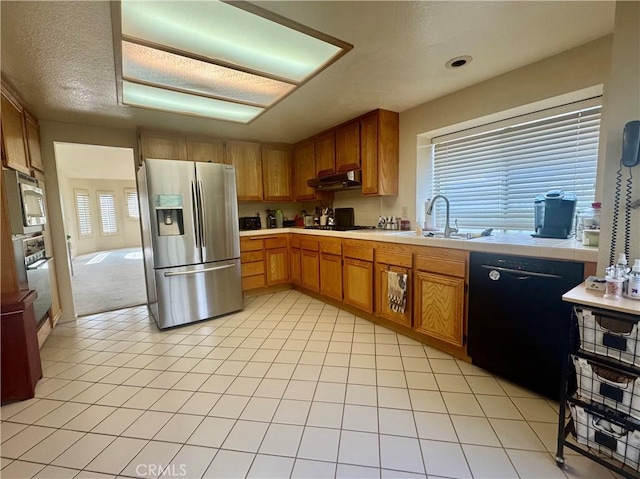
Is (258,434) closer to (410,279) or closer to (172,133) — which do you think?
(410,279)

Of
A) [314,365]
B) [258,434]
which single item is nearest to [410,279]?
[314,365]

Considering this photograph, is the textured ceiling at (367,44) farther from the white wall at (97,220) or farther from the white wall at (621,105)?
the white wall at (97,220)

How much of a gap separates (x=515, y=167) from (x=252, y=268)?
10.4 feet

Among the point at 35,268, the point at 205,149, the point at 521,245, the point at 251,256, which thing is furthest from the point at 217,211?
the point at 521,245

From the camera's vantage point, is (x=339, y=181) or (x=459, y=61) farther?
(x=339, y=181)

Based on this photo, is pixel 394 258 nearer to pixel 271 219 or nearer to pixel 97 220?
pixel 271 219

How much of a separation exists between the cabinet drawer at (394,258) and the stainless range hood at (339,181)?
101 centimetres

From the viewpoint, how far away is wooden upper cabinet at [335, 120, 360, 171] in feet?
10.9

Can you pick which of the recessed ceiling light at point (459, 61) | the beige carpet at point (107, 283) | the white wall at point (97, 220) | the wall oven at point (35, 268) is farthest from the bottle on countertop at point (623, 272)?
the white wall at point (97, 220)

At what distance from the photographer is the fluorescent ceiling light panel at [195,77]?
1.93 metres

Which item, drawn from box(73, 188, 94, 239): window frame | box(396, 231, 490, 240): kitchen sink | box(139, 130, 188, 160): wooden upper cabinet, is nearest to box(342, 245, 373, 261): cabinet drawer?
box(396, 231, 490, 240): kitchen sink

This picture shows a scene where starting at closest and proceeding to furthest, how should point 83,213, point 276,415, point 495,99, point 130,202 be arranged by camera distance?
point 276,415 → point 495,99 → point 83,213 → point 130,202

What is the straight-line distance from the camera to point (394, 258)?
2621mm

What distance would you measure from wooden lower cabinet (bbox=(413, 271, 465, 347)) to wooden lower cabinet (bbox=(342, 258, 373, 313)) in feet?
1.83
